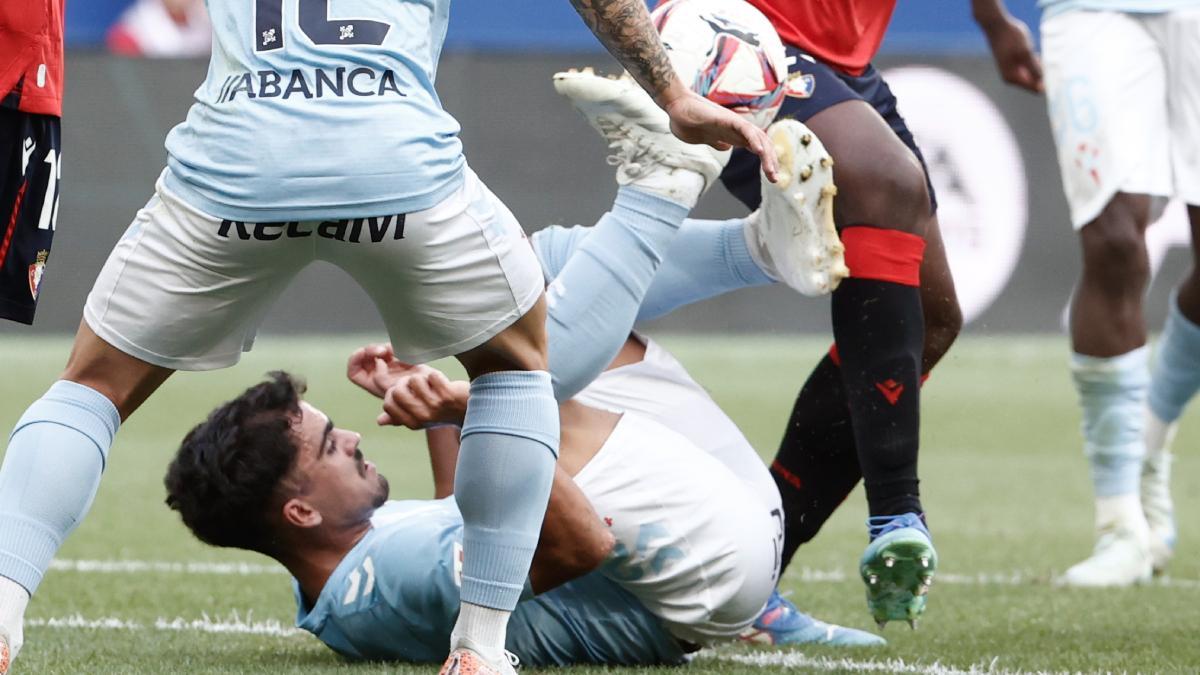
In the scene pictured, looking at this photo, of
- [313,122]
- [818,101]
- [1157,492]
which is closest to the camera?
[313,122]

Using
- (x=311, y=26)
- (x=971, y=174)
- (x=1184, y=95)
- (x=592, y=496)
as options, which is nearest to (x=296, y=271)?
(x=311, y=26)

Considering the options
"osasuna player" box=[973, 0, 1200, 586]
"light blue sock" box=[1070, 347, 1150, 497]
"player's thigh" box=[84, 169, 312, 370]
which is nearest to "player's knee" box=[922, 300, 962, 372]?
"osasuna player" box=[973, 0, 1200, 586]

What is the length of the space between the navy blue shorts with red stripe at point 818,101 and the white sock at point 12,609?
1701 mm

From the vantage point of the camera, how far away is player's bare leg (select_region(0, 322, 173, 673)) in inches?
95.4

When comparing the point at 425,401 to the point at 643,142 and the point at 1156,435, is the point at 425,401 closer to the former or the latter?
the point at 643,142

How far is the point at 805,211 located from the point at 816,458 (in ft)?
2.36

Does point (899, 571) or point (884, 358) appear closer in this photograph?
point (899, 571)

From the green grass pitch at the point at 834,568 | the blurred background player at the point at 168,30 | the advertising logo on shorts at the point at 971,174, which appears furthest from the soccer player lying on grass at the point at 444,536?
the blurred background player at the point at 168,30

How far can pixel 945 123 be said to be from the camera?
1075 cm

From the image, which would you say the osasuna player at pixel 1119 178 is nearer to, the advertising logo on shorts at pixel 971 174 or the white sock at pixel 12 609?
the white sock at pixel 12 609

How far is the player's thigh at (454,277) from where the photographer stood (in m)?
2.43

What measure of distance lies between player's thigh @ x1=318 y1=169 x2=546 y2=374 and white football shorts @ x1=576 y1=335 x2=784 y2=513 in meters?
0.84

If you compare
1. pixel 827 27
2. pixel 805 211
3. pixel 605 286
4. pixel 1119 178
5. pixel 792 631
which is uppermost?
pixel 827 27

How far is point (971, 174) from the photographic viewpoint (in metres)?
10.7
